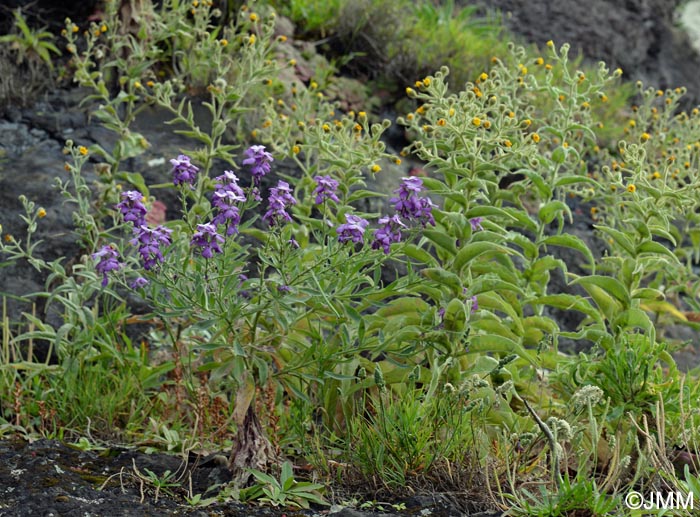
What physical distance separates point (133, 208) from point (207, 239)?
0.36 m

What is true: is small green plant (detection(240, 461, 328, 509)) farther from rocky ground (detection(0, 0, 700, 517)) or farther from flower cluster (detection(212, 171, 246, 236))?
flower cluster (detection(212, 171, 246, 236))

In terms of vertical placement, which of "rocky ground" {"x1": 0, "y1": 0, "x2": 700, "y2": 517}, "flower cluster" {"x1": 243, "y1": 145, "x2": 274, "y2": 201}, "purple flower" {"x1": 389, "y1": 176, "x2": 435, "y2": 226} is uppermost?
"purple flower" {"x1": 389, "y1": 176, "x2": 435, "y2": 226}

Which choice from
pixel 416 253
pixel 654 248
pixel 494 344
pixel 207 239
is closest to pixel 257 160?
pixel 207 239

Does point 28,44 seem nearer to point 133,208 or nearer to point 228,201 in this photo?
point 133,208

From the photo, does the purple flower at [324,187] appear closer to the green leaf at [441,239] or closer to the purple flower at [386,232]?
the purple flower at [386,232]

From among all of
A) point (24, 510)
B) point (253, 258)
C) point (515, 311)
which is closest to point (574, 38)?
point (253, 258)

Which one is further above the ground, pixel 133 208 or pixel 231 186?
pixel 231 186

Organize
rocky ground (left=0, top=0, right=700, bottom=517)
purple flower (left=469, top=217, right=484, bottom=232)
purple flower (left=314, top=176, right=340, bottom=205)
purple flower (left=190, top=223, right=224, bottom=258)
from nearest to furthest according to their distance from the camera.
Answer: purple flower (left=190, top=223, right=224, bottom=258) → rocky ground (left=0, top=0, right=700, bottom=517) → purple flower (left=314, top=176, right=340, bottom=205) → purple flower (left=469, top=217, right=484, bottom=232)

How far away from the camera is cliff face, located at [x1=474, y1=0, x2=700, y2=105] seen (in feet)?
29.5

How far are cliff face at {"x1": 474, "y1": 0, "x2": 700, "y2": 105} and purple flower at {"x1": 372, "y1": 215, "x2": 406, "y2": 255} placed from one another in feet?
21.7

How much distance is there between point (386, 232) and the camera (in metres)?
2.75

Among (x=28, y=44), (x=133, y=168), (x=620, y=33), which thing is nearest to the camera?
(x=133, y=168)

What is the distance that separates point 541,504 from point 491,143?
4.04 feet

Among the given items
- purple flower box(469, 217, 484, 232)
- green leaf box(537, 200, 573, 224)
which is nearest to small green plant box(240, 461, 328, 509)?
purple flower box(469, 217, 484, 232)
